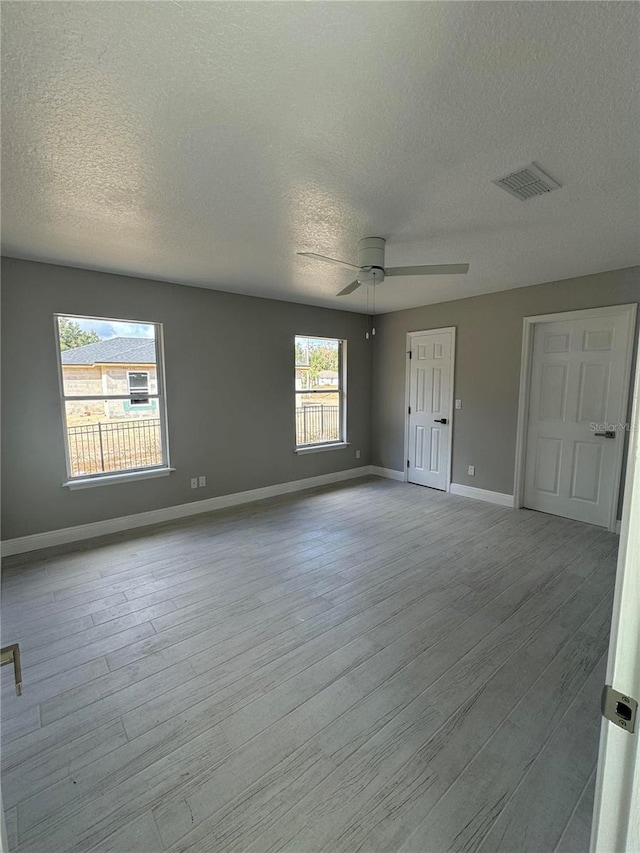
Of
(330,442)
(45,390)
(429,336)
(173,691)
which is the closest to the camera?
(173,691)

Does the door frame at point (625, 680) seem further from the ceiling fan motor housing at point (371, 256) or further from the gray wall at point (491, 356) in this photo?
the gray wall at point (491, 356)

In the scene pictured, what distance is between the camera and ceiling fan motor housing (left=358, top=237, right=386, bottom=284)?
9.03 ft

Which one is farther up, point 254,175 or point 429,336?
point 254,175

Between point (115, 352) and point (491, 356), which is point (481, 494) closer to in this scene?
point (491, 356)

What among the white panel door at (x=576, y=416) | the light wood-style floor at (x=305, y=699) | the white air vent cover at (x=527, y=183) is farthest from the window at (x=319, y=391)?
the white air vent cover at (x=527, y=183)

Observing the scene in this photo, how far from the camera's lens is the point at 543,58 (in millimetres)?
→ 1281

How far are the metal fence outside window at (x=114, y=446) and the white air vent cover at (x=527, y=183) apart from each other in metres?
3.71

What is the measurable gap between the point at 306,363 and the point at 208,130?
12.2 feet

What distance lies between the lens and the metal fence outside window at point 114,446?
12.1 ft

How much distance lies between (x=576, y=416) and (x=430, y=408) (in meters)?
1.77

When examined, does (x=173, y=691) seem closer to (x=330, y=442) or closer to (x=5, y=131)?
(x=5, y=131)

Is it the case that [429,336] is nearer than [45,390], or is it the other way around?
[45,390]

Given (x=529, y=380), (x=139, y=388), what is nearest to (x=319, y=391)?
(x=139, y=388)

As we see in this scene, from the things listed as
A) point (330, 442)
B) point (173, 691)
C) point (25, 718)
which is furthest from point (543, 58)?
point (330, 442)
